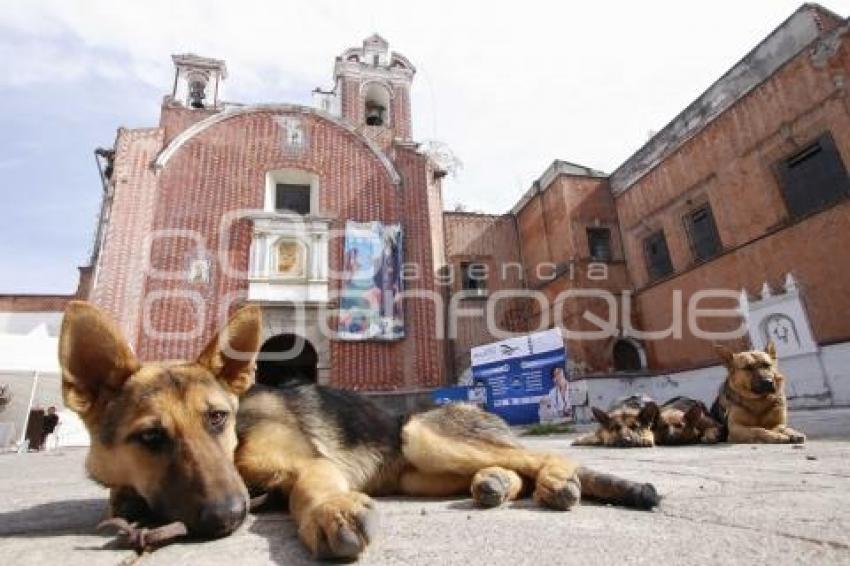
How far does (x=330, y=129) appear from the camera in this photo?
17.0 metres

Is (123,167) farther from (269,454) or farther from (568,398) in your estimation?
(269,454)

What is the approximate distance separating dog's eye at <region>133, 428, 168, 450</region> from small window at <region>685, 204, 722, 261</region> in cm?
1598

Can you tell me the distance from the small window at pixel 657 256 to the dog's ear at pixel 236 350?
1649 centimetres

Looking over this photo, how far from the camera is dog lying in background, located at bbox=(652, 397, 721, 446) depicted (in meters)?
5.38

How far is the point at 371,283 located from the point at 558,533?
1368 cm

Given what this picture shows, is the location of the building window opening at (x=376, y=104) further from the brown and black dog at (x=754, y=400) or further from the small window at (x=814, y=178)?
the brown and black dog at (x=754, y=400)

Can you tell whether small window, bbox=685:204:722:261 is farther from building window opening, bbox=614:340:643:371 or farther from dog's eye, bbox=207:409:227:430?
dog's eye, bbox=207:409:227:430

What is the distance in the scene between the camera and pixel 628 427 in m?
5.28

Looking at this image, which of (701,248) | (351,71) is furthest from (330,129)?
(701,248)

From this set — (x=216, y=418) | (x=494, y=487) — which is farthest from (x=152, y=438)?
(x=494, y=487)

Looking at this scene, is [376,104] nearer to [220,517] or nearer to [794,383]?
[794,383]

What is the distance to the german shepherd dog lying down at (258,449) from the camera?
1574mm

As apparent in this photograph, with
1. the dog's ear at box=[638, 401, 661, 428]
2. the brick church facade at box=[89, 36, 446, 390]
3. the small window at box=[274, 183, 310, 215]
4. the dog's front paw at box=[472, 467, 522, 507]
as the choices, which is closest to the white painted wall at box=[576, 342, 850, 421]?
the brick church facade at box=[89, 36, 446, 390]

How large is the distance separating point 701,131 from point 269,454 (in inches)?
663
